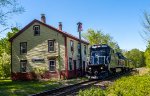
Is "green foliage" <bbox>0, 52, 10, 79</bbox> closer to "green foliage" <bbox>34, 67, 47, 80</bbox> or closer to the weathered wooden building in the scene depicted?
the weathered wooden building

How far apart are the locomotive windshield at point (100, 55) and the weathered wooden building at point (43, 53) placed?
4.56 metres

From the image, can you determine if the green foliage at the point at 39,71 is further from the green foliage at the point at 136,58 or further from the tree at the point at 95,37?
the green foliage at the point at 136,58

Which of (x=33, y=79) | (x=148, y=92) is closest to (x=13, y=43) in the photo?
(x=33, y=79)

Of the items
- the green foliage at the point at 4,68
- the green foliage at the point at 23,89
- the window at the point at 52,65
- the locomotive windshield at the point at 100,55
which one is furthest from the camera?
the green foliage at the point at 4,68

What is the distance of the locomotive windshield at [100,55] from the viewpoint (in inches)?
1404

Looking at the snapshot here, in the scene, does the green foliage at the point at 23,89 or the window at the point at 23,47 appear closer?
the green foliage at the point at 23,89

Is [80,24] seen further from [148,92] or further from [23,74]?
[148,92]

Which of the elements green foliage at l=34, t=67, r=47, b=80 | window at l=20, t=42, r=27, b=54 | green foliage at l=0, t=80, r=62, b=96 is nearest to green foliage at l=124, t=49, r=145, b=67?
window at l=20, t=42, r=27, b=54

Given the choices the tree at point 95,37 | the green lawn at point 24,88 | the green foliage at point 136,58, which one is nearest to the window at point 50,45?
the green lawn at point 24,88

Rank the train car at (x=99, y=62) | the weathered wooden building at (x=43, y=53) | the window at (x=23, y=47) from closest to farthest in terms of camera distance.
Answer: the train car at (x=99, y=62) → the weathered wooden building at (x=43, y=53) → the window at (x=23, y=47)

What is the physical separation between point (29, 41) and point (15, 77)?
5797 millimetres

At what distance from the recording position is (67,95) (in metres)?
20.4

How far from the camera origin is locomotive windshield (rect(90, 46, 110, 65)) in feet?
117

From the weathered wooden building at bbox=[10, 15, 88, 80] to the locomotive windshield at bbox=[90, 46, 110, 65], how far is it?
4.56m
